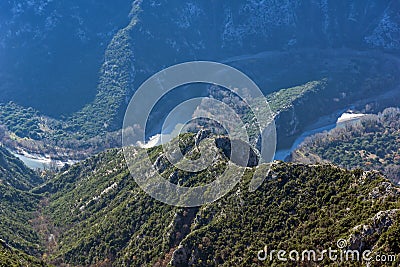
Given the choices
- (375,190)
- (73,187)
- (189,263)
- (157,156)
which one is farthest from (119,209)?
(375,190)

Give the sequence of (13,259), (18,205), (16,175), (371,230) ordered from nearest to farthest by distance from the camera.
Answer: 1. (371,230)
2. (13,259)
3. (18,205)
4. (16,175)

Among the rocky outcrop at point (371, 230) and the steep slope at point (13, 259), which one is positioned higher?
the steep slope at point (13, 259)

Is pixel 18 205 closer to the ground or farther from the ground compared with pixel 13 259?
farther from the ground

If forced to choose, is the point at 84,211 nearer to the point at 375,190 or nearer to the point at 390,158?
the point at 375,190

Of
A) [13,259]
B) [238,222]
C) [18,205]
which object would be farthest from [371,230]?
[18,205]

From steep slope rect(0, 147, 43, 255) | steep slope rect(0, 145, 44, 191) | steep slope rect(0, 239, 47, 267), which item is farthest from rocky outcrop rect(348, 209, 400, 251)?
steep slope rect(0, 145, 44, 191)

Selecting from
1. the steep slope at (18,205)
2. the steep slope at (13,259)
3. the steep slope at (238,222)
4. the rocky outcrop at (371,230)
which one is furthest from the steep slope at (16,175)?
the rocky outcrop at (371,230)

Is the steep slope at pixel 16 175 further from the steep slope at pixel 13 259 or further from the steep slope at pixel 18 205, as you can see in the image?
the steep slope at pixel 13 259

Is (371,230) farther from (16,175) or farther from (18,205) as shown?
(16,175)

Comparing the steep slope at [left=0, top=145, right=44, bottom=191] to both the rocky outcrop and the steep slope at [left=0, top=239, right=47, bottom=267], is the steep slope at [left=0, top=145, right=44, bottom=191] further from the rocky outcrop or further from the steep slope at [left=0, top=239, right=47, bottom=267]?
the rocky outcrop
